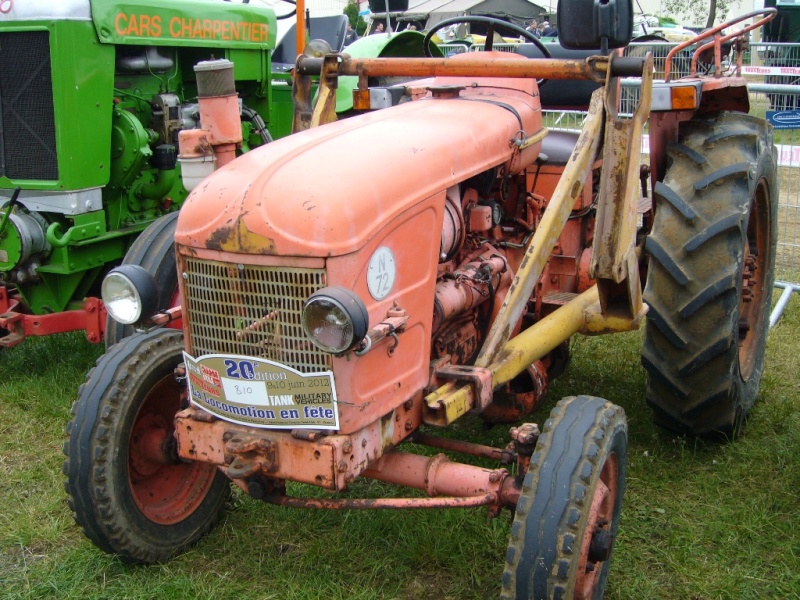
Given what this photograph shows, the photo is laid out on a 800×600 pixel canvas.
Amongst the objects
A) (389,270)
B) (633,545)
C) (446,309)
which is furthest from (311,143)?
(633,545)

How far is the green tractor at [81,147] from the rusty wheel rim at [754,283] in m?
2.44

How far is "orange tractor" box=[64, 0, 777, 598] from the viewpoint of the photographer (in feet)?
7.90

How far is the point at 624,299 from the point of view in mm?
3332

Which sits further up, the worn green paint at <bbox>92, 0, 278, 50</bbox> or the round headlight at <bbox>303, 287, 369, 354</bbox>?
the worn green paint at <bbox>92, 0, 278, 50</bbox>

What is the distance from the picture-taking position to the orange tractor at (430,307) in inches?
94.8

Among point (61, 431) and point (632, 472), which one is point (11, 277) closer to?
point (61, 431)

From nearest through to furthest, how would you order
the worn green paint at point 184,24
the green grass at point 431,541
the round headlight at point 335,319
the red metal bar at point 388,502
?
the round headlight at point 335,319 < the red metal bar at point 388,502 < the green grass at point 431,541 < the worn green paint at point 184,24

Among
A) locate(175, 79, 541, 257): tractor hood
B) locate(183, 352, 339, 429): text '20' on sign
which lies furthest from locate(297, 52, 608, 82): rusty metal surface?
locate(183, 352, 339, 429): text '20' on sign

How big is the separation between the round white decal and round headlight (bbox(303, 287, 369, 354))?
0.70ft

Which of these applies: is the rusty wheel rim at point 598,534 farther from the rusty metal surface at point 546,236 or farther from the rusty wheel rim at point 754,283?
the rusty wheel rim at point 754,283

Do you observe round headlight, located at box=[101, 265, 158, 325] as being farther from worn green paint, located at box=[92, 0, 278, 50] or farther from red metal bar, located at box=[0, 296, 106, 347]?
worn green paint, located at box=[92, 0, 278, 50]

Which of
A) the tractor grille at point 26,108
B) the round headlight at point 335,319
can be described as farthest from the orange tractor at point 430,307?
the tractor grille at point 26,108

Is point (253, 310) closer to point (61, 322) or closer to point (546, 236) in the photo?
point (546, 236)

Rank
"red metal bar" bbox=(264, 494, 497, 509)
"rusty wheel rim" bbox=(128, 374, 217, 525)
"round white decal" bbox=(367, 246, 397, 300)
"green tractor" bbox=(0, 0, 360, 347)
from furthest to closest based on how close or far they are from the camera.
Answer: "green tractor" bbox=(0, 0, 360, 347) < "rusty wheel rim" bbox=(128, 374, 217, 525) < "red metal bar" bbox=(264, 494, 497, 509) < "round white decal" bbox=(367, 246, 397, 300)
